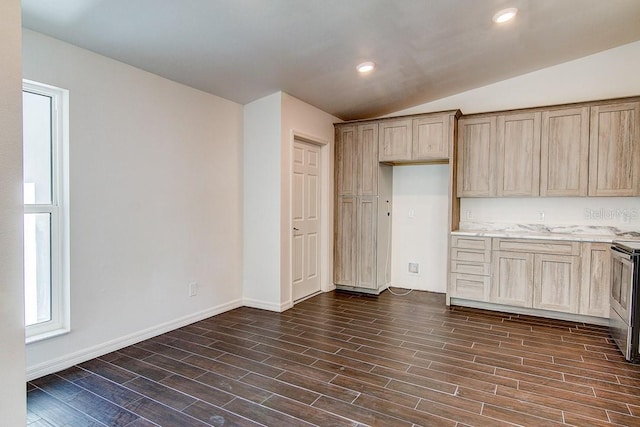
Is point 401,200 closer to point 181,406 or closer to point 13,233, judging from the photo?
point 181,406

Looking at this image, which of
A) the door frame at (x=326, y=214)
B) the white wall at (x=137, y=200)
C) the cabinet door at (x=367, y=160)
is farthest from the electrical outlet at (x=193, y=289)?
the cabinet door at (x=367, y=160)

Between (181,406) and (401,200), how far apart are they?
12.8 ft

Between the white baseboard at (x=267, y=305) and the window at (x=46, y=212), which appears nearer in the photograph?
the window at (x=46, y=212)

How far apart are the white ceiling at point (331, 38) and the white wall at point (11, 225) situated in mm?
1324

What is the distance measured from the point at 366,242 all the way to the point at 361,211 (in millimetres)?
423

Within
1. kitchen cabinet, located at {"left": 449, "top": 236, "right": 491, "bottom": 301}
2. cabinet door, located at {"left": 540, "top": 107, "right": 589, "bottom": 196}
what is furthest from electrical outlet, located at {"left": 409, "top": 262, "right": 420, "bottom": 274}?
cabinet door, located at {"left": 540, "top": 107, "right": 589, "bottom": 196}

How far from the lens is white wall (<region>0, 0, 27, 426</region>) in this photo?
1.19 meters

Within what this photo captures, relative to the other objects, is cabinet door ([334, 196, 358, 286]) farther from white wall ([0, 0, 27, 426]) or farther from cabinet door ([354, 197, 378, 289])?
white wall ([0, 0, 27, 426])

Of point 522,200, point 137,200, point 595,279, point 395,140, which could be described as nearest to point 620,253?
point 595,279

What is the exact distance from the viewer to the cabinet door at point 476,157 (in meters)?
4.38

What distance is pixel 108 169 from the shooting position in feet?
9.75

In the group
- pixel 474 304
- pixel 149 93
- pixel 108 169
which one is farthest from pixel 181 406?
pixel 474 304

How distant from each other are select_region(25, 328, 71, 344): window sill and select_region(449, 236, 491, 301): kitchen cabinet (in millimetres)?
3851

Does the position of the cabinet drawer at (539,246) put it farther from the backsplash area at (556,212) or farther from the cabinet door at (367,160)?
the cabinet door at (367,160)
